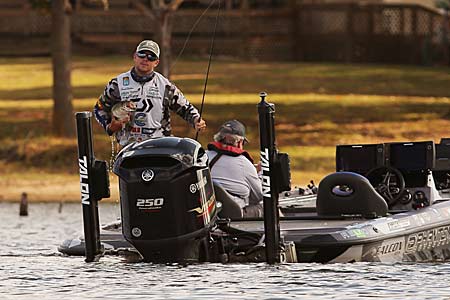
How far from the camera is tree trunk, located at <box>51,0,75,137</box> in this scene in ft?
96.7

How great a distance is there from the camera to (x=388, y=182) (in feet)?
51.7

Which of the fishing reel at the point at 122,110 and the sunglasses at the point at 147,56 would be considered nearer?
the fishing reel at the point at 122,110

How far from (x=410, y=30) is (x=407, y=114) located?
1375cm

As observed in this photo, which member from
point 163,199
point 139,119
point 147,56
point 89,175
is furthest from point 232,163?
point 163,199

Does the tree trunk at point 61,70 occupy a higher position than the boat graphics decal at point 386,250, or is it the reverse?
the tree trunk at point 61,70

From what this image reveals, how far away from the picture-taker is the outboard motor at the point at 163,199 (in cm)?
1309

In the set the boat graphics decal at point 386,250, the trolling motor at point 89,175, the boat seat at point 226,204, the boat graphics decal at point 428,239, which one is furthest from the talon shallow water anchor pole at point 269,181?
the boat graphics decal at point 428,239

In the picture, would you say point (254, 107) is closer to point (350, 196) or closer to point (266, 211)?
point (350, 196)

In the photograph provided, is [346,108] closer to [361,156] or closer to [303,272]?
[361,156]

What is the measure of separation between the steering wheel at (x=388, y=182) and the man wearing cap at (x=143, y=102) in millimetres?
1902

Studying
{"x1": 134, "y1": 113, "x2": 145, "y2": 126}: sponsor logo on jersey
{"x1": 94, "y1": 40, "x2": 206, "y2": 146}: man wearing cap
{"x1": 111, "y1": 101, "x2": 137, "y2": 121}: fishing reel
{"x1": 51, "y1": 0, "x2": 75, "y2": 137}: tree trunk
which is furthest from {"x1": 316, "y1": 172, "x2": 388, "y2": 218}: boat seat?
{"x1": 51, "y1": 0, "x2": 75, "y2": 137}: tree trunk

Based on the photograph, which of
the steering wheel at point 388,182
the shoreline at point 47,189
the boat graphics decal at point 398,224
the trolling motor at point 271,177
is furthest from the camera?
the shoreline at point 47,189

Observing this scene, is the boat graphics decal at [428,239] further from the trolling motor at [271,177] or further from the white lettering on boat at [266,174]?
the white lettering on boat at [266,174]

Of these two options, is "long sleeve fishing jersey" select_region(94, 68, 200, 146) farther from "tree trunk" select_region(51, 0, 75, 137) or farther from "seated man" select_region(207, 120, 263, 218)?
"tree trunk" select_region(51, 0, 75, 137)
